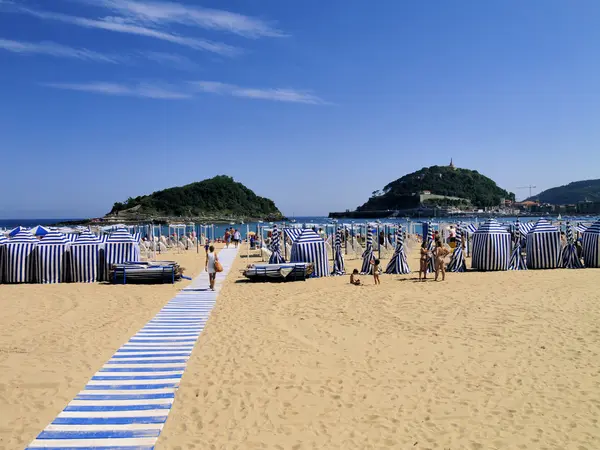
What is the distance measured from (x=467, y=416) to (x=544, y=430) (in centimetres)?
63

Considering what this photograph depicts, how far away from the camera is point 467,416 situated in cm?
450

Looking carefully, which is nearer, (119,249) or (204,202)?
(119,249)

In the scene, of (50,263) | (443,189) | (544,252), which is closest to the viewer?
(50,263)

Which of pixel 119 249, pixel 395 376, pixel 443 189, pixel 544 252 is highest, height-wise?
pixel 443 189

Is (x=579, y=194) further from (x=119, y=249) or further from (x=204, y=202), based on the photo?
(x=119, y=249)

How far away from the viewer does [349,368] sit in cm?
589

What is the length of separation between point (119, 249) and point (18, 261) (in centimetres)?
258

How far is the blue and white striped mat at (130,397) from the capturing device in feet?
13.2

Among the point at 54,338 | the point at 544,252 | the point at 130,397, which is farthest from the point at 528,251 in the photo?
the point at 130,397

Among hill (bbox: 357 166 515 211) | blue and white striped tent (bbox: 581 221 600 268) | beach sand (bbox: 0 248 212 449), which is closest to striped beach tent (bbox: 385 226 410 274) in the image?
blue and white striped tent (bbox: 581 221 600 268)

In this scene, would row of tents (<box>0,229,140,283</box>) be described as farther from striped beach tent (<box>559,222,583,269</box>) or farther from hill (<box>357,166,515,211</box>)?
hill (<box>357,166,515,211</box>)

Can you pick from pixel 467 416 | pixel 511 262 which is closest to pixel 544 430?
pixel 467 416

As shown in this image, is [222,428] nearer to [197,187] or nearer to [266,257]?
[266,257]

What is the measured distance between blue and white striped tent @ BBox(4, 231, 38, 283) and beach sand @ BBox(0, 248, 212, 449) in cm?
59
